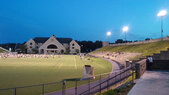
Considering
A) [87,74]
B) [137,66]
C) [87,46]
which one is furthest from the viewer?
[87,46]

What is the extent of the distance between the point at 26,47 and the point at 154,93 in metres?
99.8

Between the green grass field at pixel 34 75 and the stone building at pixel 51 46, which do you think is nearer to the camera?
the green grass field at pixel 34 75

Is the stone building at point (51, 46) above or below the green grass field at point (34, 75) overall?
above

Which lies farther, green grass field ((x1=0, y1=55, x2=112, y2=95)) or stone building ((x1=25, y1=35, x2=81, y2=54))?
stone building ((x1=25, y1=35, x2=81, y2=54))

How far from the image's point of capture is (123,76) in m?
12.9

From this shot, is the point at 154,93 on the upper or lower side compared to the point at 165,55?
lower

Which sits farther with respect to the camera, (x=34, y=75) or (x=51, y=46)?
(x=51, y=46)

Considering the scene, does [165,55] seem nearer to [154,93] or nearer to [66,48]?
A: [154,93]

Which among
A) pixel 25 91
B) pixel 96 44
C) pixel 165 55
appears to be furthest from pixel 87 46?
pixel 25 91

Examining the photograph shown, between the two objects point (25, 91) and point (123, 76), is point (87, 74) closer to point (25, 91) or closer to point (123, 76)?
point (123, 76)

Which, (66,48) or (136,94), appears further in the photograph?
(66,48)

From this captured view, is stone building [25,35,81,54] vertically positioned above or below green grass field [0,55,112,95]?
above

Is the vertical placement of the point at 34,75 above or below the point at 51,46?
below

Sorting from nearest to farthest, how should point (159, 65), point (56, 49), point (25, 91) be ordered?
1. point (25, 91)
2. point (159, 65)
3. point (56, 49)
